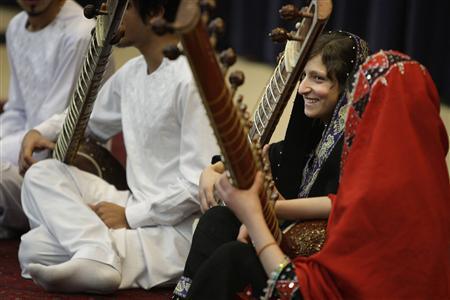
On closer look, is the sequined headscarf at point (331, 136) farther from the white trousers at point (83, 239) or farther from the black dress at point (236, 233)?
the white trousers at point (83, 239)

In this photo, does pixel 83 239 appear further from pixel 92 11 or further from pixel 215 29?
pixel 215 29

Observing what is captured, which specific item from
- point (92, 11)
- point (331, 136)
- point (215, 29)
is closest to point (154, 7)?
point (92, 11)

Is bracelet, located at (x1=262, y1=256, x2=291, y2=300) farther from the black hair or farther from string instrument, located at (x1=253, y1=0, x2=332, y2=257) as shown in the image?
the black hair

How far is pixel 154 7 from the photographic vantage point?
11.7ft

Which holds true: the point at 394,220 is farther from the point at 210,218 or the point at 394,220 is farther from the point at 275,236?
the point at 210,218

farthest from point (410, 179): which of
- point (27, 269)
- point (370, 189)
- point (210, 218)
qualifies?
point (27, 269)

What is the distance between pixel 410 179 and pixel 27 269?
170 centimetres

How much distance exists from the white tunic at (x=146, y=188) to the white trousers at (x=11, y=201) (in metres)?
0.41

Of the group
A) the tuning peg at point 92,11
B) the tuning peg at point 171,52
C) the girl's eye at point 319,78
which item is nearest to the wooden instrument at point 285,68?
the girl's eye at point 319,78

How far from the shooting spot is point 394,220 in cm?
239

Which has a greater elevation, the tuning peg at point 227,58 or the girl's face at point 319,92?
the tuning peg at point 227,58

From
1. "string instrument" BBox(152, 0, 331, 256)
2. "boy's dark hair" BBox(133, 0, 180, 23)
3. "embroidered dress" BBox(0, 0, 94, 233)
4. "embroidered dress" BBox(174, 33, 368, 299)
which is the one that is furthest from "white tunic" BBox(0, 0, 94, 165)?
"string instrument" BBox(152, 0, 331, 256)

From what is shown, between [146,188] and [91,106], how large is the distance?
34 centimetres

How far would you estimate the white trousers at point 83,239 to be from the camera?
11.7ft
